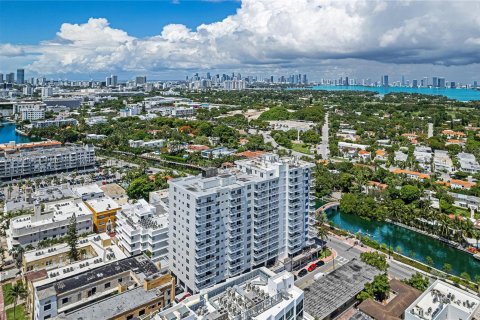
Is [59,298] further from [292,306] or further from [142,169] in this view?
[142,169]

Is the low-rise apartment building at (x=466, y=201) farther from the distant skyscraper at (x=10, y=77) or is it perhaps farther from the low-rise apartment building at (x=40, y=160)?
the distant skyscraper at (x=10, y=77)

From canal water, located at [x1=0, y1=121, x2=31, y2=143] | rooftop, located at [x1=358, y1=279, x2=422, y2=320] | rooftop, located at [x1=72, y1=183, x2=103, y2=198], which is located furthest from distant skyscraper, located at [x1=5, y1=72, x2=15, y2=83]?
rooftop, located at [x1=358, y1=279, x2=422, y2=320]

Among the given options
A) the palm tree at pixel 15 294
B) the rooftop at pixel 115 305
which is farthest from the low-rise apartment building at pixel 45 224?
the rooftop at pixel 115 305

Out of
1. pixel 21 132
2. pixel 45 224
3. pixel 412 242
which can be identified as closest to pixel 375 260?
pixel 412 242

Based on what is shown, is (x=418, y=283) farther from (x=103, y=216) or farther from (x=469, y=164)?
(x=469, y=164)

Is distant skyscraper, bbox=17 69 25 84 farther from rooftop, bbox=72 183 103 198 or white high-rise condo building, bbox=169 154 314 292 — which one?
white high-rise condo building, bbox=169 154 314 292
